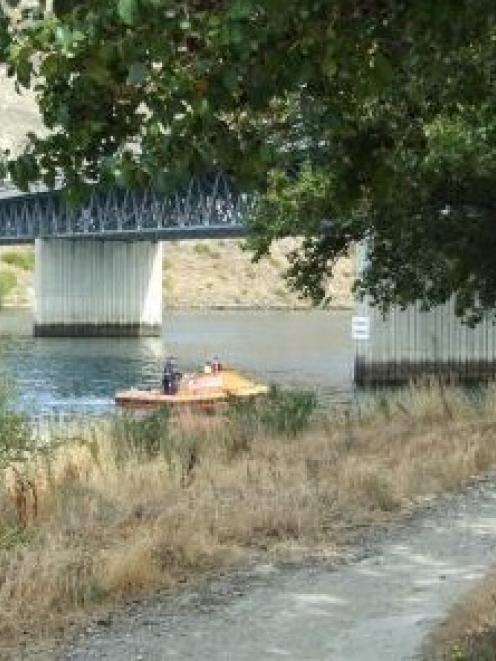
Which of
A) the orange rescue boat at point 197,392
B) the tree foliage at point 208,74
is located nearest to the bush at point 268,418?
the tree foliage at point 208,74

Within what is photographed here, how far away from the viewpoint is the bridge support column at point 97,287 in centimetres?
10750

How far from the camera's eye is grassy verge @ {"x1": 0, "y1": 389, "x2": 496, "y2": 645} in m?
9.23

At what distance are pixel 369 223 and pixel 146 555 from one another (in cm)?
1710

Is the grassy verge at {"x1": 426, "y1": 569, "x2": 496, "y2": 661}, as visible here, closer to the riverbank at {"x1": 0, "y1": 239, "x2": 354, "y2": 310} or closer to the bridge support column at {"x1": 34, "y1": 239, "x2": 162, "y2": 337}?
the bridge support column at {"x1": 34, "y1": 239, "x2": 162, "y2": 337}

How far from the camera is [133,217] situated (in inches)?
3664

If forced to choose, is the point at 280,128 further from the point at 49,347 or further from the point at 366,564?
the point at 49,347

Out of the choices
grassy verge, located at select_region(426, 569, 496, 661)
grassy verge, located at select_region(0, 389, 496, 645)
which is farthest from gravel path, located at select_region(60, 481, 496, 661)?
grassy verge, located at select_region(0, 389, 496, 645)

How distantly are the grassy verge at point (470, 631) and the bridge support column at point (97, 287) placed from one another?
9874cm

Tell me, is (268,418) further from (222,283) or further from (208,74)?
(222,283)

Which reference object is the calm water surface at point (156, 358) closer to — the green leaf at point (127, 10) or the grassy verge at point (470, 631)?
the grassy verge at point (470, 631)

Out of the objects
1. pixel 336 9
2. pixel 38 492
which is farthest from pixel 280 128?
pixel 38 492

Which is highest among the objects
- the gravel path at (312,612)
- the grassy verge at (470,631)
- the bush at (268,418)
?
the bush at (268,418)

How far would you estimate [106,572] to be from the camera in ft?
30.3

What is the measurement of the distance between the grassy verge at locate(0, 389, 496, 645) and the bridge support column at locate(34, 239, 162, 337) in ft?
288
